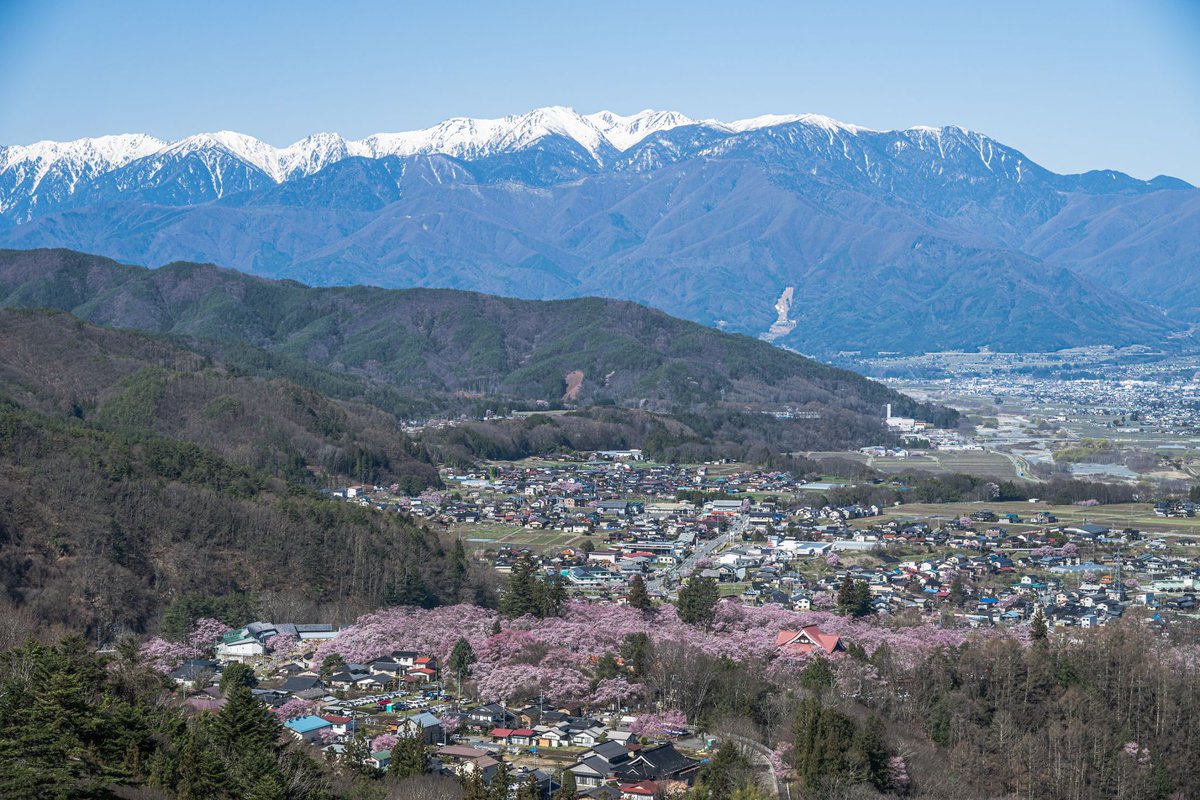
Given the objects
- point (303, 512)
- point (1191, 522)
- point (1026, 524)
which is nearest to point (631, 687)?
point (303, 512)

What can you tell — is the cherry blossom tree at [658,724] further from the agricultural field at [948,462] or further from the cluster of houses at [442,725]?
the agricultural field at [948,462]

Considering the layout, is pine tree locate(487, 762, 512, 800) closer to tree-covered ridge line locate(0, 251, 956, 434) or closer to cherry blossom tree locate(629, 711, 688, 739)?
cherry blossom tree locate(629, 711, 688, 739)

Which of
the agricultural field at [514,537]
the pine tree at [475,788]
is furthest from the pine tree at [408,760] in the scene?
the agricultural field at [514,537]

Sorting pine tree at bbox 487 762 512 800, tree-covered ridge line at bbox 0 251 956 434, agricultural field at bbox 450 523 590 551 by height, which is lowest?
pine tree at bbox 487 762 512 800

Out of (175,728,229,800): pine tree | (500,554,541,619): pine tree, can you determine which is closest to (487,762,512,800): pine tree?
(175,728,229,800): pine tree

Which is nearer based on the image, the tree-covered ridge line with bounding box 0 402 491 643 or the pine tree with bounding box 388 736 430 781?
the pine tree with bounding box 388 736 430 781

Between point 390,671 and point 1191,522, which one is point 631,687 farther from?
point 1191,522

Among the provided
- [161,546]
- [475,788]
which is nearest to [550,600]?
[161,546]
